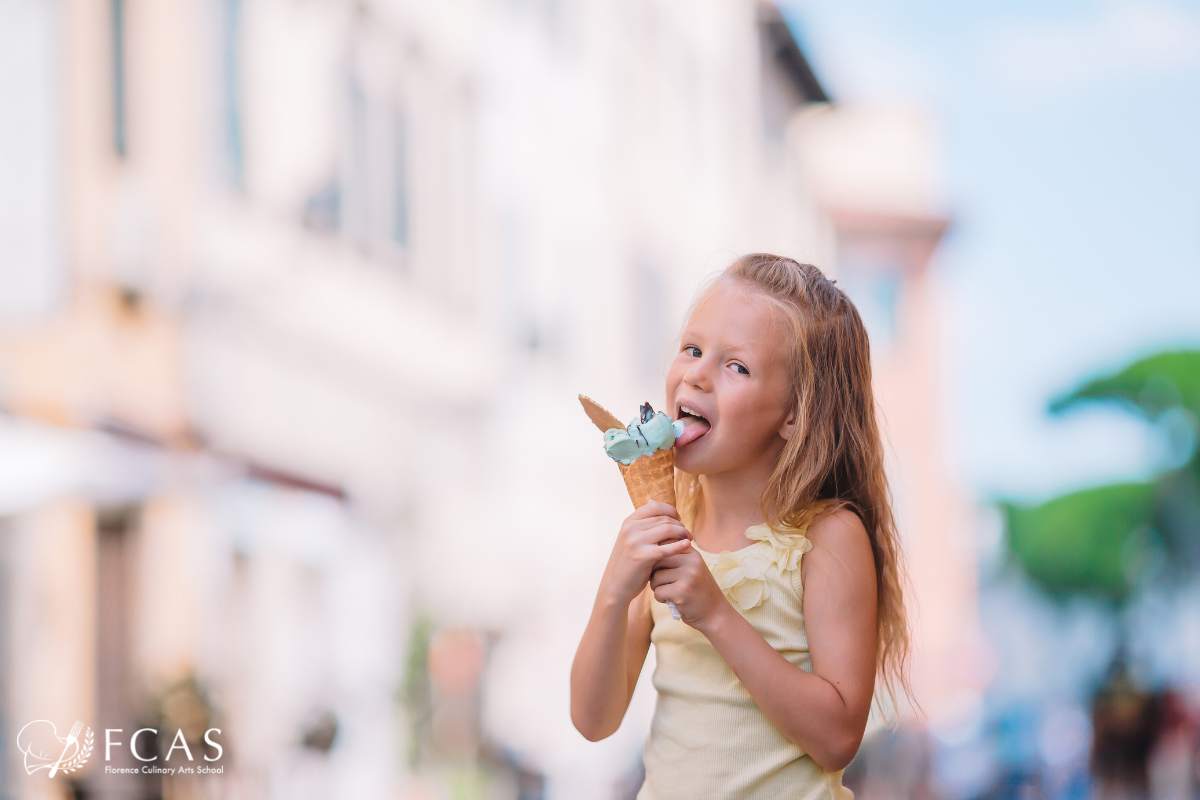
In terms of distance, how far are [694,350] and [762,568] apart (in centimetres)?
35

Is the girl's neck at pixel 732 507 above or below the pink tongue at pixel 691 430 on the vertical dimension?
below

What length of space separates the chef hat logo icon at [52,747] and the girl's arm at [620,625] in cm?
576

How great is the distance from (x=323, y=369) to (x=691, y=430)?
9085mm

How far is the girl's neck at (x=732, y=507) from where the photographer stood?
2.10 m

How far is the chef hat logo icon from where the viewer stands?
23.2ft

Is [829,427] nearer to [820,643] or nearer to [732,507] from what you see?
[732,507]

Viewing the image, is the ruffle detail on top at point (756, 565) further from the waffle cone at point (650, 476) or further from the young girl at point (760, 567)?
the waffle cone at point (650, 476)

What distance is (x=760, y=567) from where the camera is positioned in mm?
2006

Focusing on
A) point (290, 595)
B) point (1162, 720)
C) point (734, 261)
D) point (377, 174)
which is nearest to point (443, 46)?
point (377, 174)

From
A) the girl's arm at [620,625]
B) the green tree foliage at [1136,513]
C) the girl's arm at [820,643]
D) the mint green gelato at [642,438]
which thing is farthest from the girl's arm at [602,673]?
the green tree foliage at [1136,513]

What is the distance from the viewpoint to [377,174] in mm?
11969

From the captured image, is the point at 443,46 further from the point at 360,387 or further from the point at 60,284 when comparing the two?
the point at 60,284

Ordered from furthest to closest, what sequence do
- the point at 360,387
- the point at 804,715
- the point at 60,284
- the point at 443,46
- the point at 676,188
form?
the point at 676,188, the point at 443,46, the point at 360,387, the point at 60,284, the point at 804,715

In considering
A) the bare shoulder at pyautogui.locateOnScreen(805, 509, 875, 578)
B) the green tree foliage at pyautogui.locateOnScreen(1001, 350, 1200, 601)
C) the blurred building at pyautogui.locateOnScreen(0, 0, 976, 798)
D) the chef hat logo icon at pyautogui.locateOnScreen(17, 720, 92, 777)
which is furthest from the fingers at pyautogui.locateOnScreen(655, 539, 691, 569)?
the green tree foliage at pyautogui.locateOnScreen(1001, 350, 1200, 601)
